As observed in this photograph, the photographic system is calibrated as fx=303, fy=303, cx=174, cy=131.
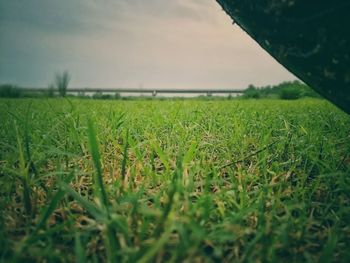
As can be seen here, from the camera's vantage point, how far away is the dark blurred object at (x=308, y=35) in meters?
0.83

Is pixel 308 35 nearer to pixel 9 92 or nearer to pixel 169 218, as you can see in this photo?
pixel 169 218

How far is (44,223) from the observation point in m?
0.78

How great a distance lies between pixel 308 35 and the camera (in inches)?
34.4

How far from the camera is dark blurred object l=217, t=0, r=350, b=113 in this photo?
0.83 meters

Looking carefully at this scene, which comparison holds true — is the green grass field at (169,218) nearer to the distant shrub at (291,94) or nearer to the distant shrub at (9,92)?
the distant shrub at (291,94)

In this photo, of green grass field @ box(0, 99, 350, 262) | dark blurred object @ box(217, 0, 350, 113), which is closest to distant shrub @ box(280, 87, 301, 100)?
green grass field @ box(0, 99, 350, 262)

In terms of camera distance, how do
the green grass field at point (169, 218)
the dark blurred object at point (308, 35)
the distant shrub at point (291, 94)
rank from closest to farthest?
1. the green grass field at point (169, 218)
2. the dark blurred object at point (308, 35)
3. the distant shrub at point (291, 94)

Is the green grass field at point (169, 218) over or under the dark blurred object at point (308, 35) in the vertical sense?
under

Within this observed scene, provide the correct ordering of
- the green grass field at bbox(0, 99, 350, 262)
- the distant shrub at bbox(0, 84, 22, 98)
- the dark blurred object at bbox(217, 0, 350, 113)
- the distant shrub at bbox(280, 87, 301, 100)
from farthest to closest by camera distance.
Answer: the distant shrub at bbox(0, 84, 22, 98), the distant shrub at bbox(280, 87, 301, 100), the dark blurred object at bbox(217, 0, 350, 113), the green grass field at bbox(0, 99, 350, 262)

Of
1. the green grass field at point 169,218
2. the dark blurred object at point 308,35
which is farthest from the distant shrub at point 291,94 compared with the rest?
the dark blurred object at point 308,35

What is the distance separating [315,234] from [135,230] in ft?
1.57

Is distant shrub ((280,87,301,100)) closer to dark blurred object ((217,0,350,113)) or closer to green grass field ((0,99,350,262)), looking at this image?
green grass field ((0,99,350,262))

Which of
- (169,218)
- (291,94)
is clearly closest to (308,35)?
(169,218)

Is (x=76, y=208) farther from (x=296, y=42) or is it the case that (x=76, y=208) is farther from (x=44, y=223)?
(x=296, y=42)
